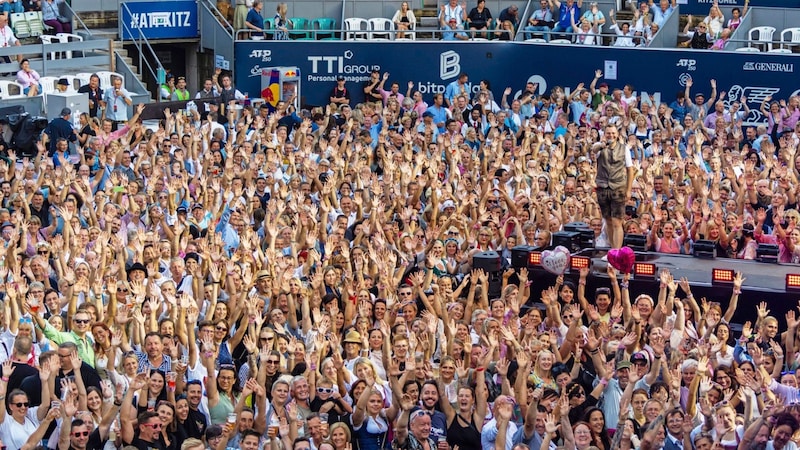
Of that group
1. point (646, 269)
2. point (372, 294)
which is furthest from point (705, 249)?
point (372, 294)

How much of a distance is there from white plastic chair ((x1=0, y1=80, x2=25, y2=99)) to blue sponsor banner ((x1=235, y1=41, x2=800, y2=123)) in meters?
4.74

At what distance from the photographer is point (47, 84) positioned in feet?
74.0

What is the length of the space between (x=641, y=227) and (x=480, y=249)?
178 centimetres

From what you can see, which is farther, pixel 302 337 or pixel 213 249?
pixel 213 249

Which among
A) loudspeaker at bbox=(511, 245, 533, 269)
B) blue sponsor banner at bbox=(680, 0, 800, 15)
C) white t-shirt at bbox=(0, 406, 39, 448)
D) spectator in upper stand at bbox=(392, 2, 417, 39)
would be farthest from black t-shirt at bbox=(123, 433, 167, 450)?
blue sponsor banner at bbox=(680, 0, 800, 15)

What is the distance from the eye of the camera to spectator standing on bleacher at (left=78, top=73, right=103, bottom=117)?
21.6 metres

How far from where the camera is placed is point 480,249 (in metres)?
15.5

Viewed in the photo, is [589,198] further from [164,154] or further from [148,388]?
[148,388]

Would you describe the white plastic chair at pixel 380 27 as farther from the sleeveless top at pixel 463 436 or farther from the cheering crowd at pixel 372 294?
the sleeveless top at pixel 463 436

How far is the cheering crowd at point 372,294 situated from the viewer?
433 inches

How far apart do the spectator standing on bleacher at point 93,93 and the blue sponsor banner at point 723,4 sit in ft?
34.4

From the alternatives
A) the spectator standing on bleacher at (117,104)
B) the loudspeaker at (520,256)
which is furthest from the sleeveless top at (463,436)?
the spectator standing on bleacher at (117,104)

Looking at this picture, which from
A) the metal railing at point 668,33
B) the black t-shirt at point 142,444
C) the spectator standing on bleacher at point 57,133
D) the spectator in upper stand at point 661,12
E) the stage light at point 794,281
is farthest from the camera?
the spectator in upper stand at point 661,12

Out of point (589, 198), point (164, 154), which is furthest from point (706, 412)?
point (164, 154)
